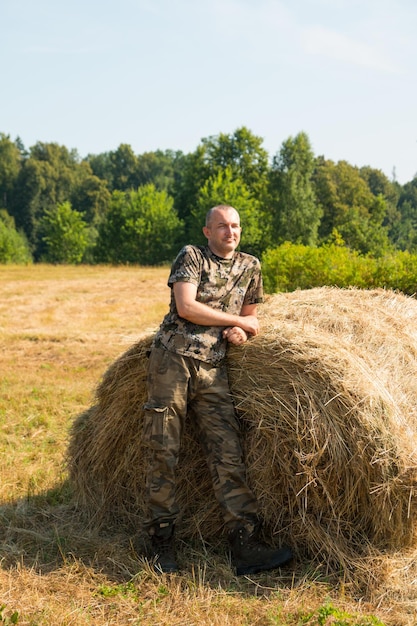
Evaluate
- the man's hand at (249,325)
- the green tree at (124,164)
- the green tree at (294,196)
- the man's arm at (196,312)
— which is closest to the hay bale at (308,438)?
the man's hand at (249,325)

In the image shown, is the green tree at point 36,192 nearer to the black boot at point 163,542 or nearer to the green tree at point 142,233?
the green tree at point 142,233

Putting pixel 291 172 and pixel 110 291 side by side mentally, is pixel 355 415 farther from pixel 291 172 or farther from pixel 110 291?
pixel 291 172

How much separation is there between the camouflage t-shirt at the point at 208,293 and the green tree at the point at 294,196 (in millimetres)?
43189

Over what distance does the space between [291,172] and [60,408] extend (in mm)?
43919

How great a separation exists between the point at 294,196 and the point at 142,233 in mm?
12713

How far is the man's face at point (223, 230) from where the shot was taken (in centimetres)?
449

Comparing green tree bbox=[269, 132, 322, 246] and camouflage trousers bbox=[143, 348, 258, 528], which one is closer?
camouflage trousers bbox=[143, 348, 258, 528]

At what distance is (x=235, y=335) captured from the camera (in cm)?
440

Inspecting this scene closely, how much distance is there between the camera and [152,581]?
4.01 metres

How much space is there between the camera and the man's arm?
4309mm

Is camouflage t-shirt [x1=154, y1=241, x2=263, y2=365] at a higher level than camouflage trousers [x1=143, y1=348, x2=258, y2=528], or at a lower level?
higher

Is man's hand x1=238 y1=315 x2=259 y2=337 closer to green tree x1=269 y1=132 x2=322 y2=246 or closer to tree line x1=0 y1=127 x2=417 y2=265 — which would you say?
tree line x1=0 y1=127 x2=417 y2=265

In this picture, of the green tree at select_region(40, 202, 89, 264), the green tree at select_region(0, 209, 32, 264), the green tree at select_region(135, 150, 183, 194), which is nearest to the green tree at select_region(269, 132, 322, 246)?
the green tree at select_region(40, 202, 89, 264)

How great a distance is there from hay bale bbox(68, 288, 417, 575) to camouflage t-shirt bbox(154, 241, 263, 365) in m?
0.21
